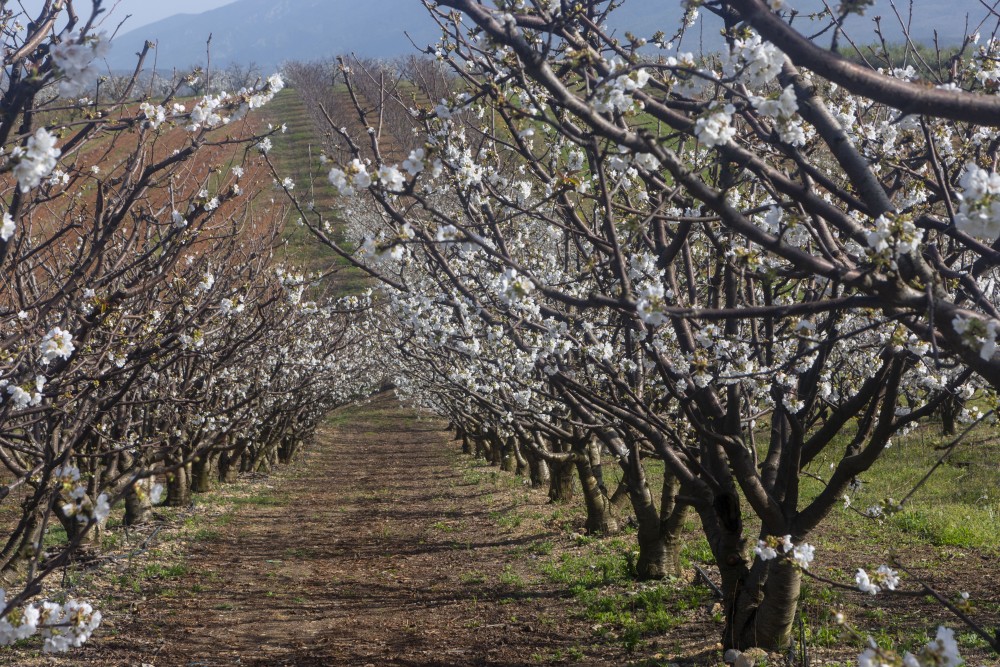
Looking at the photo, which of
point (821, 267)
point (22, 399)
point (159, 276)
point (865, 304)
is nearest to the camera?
point (865, 304)

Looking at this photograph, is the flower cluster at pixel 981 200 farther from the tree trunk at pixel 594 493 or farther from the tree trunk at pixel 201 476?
the tree trunk at pixel 201 476

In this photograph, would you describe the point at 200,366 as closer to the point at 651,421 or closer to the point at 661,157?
the point at 651,421

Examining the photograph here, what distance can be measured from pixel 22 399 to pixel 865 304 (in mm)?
3618

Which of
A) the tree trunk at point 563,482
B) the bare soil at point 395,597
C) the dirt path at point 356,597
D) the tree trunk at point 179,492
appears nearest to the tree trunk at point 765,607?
the bare soil at point 395,597

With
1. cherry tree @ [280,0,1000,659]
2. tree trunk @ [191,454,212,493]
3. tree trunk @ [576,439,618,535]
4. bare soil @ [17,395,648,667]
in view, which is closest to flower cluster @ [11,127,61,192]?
cherry tree @ [280,0,1000,659]

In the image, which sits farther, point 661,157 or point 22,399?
point 22,399

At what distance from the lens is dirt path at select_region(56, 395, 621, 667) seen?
732 centimetres

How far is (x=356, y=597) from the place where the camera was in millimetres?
9469

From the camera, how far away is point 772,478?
257 inches

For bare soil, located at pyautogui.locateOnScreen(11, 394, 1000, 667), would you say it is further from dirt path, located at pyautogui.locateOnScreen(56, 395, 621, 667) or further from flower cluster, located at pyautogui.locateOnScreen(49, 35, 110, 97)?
flower cluster, located at pyautogui.locateOnScreen(49, 35, 110, 97)

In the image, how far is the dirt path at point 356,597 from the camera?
7.32 meters

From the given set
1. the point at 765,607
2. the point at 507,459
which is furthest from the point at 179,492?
the point at 765,607

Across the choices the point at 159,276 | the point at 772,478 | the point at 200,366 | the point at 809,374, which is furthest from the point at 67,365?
the point at 200,366

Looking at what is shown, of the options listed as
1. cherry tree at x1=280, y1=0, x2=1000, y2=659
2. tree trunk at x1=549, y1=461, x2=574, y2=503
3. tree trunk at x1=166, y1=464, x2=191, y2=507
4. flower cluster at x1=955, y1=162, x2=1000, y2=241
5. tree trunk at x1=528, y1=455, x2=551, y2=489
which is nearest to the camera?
flower cluster at x1=955, y1=162, x2=1000, y2=241
